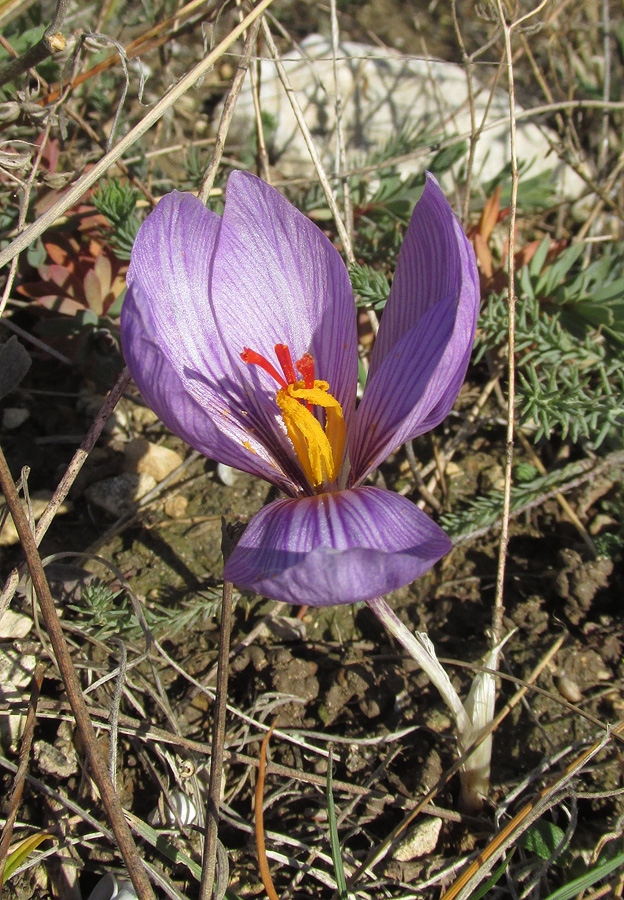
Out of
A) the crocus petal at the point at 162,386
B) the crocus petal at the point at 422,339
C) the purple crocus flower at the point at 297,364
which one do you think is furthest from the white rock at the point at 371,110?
the crocus petal at the point at 162,386

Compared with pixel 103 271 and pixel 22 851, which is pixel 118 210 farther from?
pixel 22 851

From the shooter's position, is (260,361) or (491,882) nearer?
(491,882)

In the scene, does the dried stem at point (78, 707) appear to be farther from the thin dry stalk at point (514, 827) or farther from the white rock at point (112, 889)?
the thin dry stalk at point (514, 827)


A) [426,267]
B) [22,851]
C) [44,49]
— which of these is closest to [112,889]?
[22,851]

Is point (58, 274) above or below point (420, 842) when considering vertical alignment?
above

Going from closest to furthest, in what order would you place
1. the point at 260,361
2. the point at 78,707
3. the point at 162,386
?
the point at 162,386 → the point at 78,707 → the point at 260,361

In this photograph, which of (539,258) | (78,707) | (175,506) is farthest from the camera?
(539,258)
